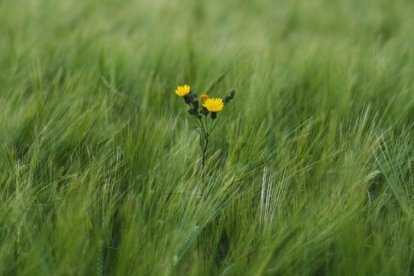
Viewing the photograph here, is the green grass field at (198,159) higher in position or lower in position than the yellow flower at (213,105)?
lower

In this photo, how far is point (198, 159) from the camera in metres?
1.01

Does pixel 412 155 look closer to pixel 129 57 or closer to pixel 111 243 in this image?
pixel 111 243

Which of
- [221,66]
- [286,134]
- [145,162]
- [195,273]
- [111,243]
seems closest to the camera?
[195,273]

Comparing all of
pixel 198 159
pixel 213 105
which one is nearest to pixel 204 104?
pixel 213 105

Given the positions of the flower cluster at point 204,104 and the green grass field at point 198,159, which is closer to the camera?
the green grass field at point 198,159

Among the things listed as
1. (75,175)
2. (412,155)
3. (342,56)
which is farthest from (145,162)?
(342,56)

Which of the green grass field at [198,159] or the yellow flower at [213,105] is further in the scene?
the yellow flower at [213,105]

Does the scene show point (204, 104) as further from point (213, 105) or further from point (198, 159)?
point (198, 159)

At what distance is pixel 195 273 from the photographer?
A: 0.79m

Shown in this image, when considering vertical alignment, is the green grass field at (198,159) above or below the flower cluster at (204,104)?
below

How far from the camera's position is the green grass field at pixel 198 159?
84 centimetres

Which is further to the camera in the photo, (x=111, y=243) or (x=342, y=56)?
(x=342, y=56)

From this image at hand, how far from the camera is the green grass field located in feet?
2.76

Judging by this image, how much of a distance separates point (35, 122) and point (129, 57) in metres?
0.43
